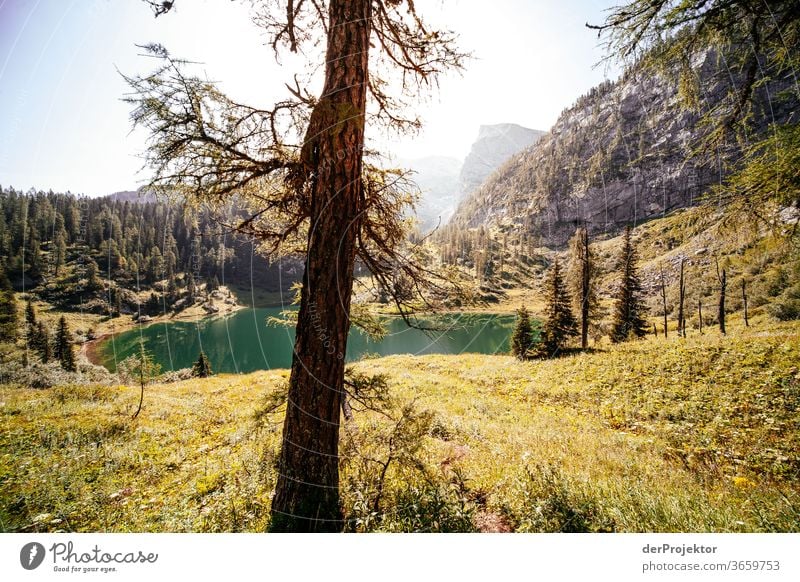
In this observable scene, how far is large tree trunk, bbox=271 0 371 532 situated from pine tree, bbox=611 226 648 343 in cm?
527

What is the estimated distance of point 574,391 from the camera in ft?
28.8

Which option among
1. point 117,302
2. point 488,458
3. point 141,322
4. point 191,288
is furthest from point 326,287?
point 191,288

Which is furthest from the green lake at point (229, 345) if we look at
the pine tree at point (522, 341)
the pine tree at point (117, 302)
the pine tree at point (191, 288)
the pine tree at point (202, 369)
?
the pine tree at point (522, 341)

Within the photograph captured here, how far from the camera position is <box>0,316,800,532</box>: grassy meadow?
2840mm

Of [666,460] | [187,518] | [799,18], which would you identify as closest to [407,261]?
[187,518]

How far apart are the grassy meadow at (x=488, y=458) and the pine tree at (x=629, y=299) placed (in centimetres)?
211

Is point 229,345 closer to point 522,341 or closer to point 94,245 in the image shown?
point 94,245

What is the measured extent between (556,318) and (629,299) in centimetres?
214

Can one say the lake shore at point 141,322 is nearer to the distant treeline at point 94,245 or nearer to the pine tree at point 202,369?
the distant treeline at point 94,245

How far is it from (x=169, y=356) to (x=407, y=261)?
5639cm

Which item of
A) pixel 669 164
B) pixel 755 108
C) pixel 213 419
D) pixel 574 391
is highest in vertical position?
pixel 755 108
